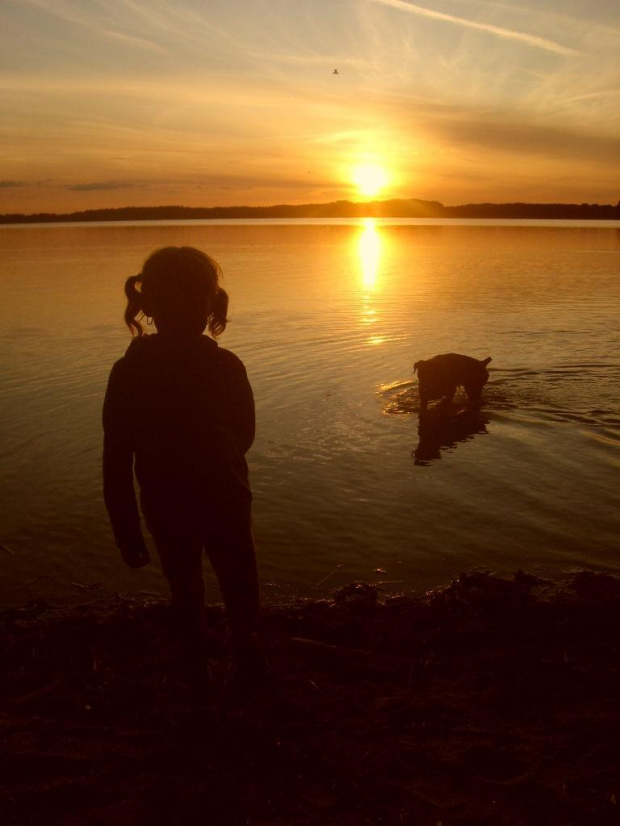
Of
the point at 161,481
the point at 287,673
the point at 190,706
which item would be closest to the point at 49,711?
the point at 190,706

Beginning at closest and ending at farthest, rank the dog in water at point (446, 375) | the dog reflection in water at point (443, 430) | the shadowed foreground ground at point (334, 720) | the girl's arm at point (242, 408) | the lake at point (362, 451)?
1. the shadowed foreground ground at point (334, 720)
2. the girl's arm at point (242, 408)
3. the lake at point (362, 451)
4. the dog reflection in water at point (443, 430)
5. the dog in water at point (446, 375)

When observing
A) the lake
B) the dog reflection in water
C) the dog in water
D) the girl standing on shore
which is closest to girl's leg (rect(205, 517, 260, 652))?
the girl standing on shore

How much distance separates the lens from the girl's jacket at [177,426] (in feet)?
12.6

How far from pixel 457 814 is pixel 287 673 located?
1.68 m

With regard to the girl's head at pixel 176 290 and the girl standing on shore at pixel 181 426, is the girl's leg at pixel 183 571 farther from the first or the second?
the girl's head at pixel 176 290

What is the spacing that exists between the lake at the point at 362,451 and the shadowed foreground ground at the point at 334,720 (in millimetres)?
1081

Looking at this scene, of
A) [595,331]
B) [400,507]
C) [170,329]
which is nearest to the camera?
[170,329]

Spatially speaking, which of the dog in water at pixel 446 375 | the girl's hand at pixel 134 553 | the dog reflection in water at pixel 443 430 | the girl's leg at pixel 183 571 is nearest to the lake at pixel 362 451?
the dog reflection in water at pixel 443 430

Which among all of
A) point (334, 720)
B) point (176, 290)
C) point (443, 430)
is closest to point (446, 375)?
point (443, 430)

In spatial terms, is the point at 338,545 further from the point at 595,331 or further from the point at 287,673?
the point at 595,331

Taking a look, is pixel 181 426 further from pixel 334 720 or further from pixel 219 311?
pixel 334 720

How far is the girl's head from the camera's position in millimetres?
3854

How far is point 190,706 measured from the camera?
436 centimetres

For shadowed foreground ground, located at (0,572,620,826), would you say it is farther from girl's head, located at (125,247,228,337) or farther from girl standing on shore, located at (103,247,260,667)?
girl's head, located at (125,247,228,337)
